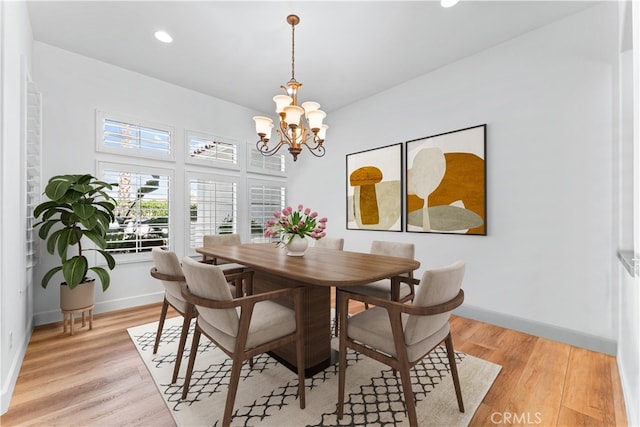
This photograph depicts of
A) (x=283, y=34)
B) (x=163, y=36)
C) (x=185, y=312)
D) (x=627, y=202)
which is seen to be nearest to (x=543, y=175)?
(x=627, y=202)

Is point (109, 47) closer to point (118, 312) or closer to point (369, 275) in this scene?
point (118, 312)

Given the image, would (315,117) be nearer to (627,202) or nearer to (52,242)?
(627,202)

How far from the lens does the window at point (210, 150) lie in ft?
12.9

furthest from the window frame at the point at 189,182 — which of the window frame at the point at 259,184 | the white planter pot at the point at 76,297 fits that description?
the white planter pot at the point at 76,297

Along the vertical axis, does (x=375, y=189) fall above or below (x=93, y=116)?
below

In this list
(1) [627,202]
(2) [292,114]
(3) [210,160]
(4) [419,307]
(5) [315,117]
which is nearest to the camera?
(4) [419,307]

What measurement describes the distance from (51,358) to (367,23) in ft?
12.9

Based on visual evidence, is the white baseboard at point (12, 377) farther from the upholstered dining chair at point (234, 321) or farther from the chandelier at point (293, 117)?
the chandelier at point (293, 117)

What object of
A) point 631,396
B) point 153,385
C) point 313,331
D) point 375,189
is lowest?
point 153,385

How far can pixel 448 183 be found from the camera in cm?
315

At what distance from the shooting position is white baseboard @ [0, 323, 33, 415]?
5.32ft

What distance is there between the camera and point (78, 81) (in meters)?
3.09

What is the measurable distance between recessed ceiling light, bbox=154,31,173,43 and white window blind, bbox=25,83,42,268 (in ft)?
3.95

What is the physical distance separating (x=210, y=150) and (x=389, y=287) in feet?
10.7
